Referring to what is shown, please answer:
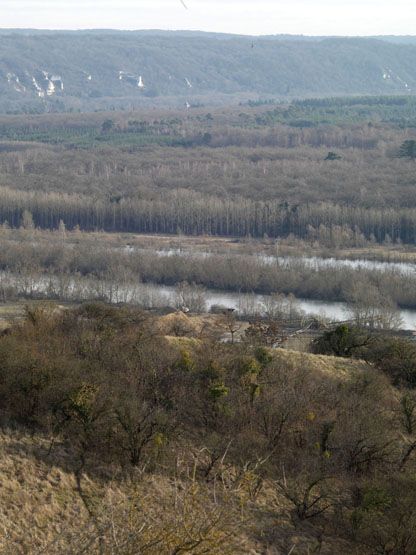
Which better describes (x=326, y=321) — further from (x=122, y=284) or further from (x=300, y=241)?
(x=300, y=241)

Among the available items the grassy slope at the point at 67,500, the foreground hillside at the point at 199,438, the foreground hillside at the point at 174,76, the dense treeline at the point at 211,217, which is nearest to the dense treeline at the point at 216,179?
the dense treeline at the point at 211,217

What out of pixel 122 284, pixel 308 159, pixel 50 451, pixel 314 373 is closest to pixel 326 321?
pixel 122 284

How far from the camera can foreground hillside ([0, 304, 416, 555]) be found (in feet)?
50.8

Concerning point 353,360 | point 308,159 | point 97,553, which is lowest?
point 308,159

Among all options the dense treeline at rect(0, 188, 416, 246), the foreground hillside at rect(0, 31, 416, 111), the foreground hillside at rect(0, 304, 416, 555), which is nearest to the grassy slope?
the foreground hillside at rect(0, 304, 416, 555)

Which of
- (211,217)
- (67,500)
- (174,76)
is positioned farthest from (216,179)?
(174,76)

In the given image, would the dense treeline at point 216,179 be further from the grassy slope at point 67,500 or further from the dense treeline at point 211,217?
the grassy slope at point 67,500

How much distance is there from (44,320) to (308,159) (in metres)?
67.4

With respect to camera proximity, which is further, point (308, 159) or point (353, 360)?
point (308, 159)

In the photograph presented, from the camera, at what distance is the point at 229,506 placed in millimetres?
8953

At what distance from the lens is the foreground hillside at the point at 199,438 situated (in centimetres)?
1547

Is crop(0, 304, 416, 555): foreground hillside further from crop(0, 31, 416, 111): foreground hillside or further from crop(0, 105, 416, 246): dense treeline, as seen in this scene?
crop(0, 31, 416, 111): foreground hillside

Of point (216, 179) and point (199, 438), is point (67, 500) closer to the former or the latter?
point (199, 438)

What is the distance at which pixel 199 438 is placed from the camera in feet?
61.9
